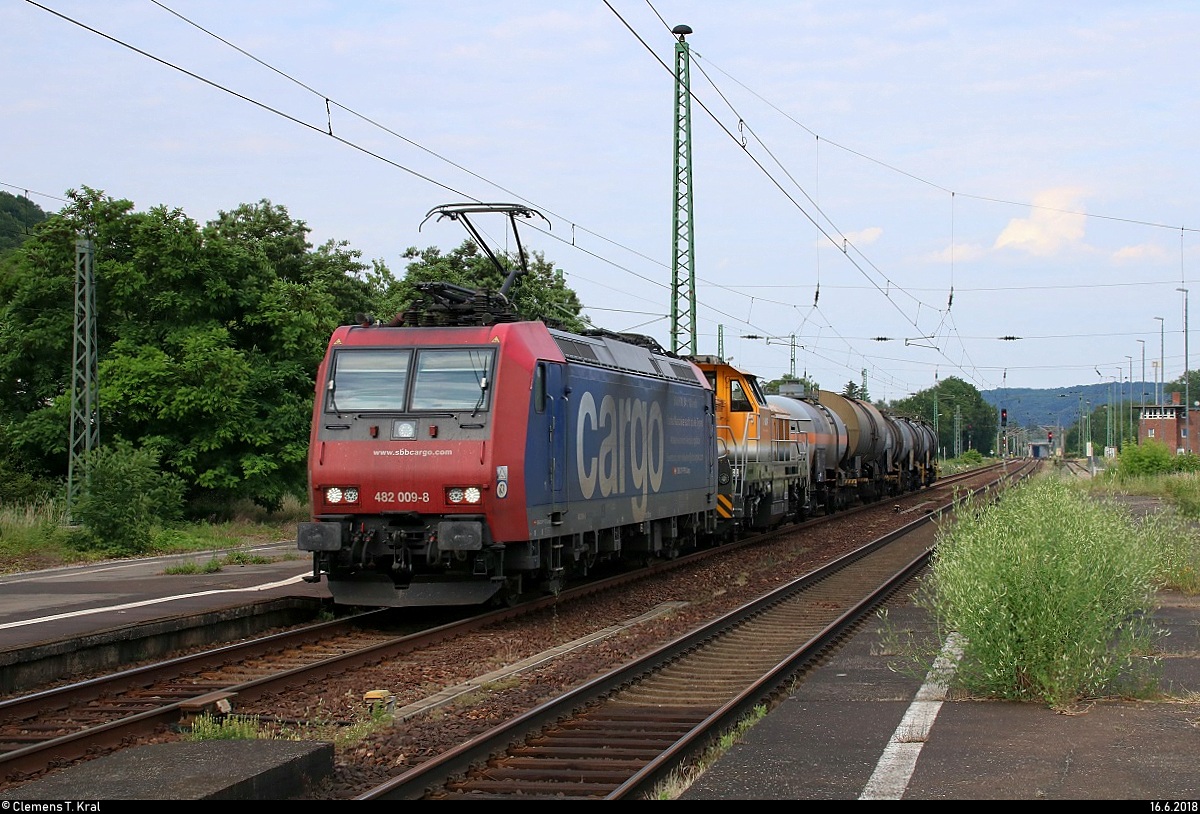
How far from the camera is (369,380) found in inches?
539

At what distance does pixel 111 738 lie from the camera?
8.25 metres

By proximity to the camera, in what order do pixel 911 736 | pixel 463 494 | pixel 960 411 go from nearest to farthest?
pixel 911 736 → pixel 463 494 → pixel 960 411

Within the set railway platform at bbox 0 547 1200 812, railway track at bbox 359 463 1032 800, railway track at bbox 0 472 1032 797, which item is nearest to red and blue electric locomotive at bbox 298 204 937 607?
railway track at bbox 0 472 1032 797

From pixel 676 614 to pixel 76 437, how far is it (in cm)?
1678

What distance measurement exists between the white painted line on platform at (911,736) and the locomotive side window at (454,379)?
18.3 feet

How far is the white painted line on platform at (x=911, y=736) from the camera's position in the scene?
657 centimetres

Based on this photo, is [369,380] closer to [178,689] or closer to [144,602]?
[144,602]

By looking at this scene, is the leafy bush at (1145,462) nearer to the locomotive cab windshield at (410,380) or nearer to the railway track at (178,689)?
the locomotive cab windshield at (410,380)

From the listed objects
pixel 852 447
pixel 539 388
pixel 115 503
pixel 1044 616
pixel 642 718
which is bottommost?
pixel 642 718

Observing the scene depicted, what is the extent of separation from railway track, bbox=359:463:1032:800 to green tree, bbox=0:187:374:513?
15.7 metres

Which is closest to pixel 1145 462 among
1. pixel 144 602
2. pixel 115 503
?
pixel 115 503

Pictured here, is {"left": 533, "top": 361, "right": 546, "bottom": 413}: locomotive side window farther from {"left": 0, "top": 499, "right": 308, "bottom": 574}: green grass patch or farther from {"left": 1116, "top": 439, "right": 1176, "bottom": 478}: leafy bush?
{"left": 1116, "top": 439, "right": 1176, "bottom": 478}: leafy bush

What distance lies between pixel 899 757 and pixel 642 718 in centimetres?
245

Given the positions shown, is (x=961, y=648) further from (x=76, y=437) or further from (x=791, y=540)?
(x=76, y=437)
